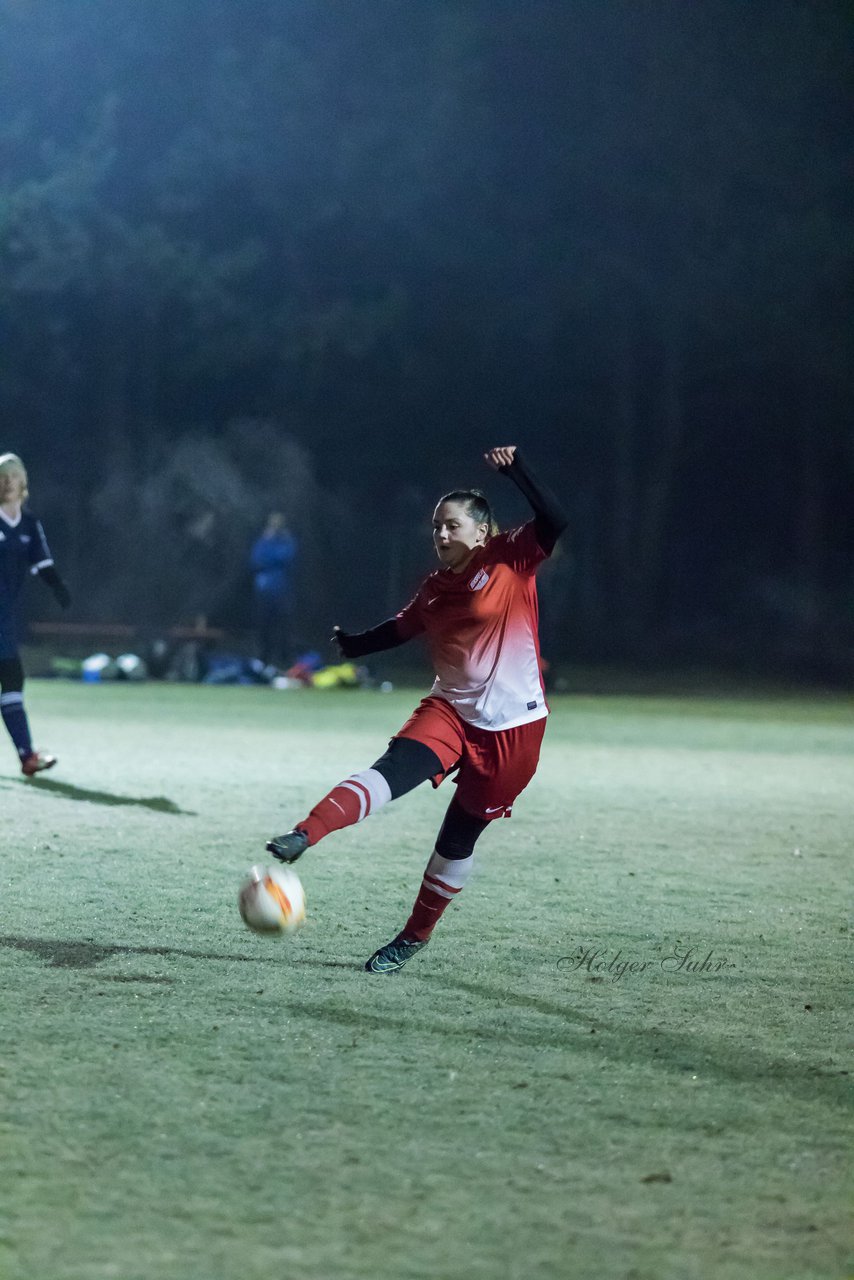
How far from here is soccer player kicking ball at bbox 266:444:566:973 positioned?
561 centimetres

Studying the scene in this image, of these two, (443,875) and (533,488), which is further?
(443,875)

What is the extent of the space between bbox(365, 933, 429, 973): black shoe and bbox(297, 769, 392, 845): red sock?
1.98 feet

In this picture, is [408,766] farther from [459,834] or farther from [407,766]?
[459,834]

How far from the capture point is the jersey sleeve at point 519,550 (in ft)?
18.4

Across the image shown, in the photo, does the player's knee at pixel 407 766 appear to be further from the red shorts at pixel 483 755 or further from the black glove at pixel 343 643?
the black glove at pixel 343 643

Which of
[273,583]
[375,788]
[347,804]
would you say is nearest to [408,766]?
[375,788]

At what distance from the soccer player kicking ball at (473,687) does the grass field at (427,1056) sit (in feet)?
1.51

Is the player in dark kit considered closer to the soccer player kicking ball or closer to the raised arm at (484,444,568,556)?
the soccer player kicking ball

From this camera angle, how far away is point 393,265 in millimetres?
36125

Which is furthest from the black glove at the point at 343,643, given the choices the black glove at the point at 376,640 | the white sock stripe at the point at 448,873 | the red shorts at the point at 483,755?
the white sock stripe at the point at 448,873

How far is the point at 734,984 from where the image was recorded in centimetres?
557

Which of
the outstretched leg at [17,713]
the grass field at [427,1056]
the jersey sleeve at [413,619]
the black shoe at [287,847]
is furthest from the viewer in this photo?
the outstretched leg at [17,713]

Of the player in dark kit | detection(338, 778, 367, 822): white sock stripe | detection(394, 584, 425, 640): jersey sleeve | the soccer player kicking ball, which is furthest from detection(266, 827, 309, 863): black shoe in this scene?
the player in dark kit

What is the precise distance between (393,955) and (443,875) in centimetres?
35
